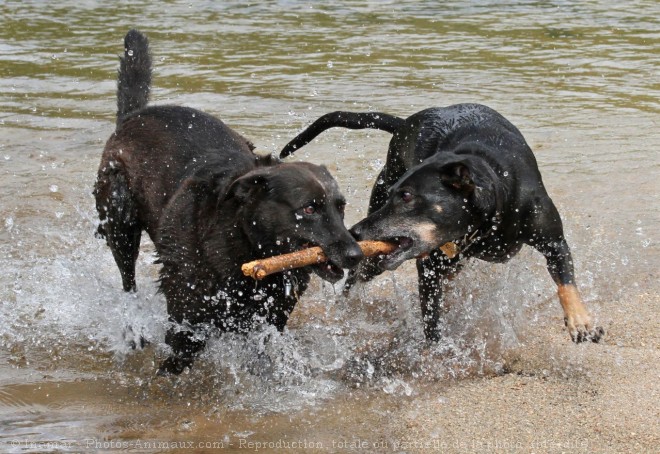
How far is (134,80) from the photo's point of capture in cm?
633

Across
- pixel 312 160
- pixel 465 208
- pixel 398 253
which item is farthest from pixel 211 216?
pixel 312 160

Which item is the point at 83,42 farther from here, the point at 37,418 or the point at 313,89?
the point at 37,418

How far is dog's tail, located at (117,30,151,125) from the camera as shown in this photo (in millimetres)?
6301

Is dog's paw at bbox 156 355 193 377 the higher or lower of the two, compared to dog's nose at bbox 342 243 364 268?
lower

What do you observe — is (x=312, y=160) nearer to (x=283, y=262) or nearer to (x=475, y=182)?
(x=475, y=182)

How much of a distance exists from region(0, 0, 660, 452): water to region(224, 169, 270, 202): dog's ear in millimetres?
841

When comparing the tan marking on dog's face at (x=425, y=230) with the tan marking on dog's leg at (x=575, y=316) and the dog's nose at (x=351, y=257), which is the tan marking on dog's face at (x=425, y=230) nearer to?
the dog's nose at (x=351, y=257)

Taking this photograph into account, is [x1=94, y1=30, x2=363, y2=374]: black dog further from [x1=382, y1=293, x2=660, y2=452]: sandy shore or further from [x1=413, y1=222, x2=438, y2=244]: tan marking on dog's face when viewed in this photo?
[x1=382, y1=293, x2=660, y2=452]: sandy shore

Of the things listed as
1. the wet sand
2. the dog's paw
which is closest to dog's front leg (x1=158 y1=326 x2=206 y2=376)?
the dog's paw

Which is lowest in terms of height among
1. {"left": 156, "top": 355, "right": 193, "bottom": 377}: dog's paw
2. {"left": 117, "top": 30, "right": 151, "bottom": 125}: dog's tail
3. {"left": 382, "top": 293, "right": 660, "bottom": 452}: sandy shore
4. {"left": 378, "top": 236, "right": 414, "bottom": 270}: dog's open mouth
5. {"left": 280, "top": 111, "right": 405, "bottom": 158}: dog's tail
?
{"left": 156, "top": 355, "right": 193, "bottom": 377}: dog's paw

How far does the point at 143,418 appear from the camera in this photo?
4742mm

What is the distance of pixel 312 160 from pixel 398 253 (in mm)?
3967

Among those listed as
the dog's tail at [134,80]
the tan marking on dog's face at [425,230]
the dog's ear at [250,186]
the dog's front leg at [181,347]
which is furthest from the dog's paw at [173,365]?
the dog's tail at [134,80]

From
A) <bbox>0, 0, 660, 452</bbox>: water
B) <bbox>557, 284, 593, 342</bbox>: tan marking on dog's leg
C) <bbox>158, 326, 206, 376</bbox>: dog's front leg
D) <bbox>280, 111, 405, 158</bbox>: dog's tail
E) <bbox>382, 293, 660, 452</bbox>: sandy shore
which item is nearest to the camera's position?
<bbox>382, 293, 660, 452</bbox>: sandy shore
